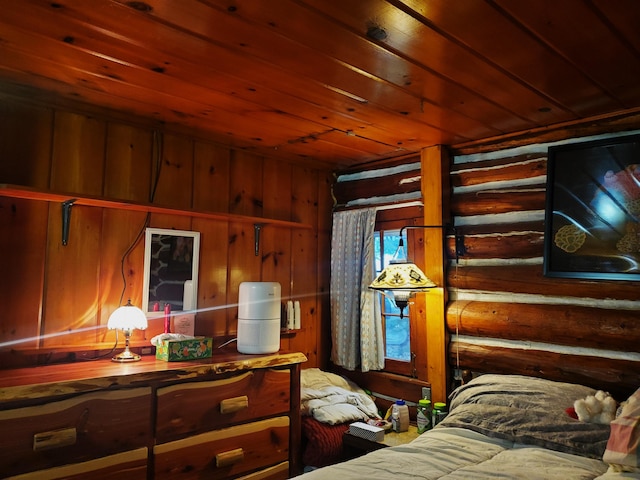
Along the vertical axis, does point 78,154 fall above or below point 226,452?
above

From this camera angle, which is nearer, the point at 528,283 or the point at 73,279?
the point at 73,279

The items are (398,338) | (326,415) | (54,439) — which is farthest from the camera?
(398,338)

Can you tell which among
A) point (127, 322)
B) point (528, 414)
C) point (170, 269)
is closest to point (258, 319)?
point (170, 269)

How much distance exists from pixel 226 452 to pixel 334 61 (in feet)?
6.09

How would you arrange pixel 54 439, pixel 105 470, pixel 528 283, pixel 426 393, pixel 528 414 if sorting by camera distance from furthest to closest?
pixel 426 393, pixel 528 283, pixel 528 414, pixel 105 470, pixel 54 439

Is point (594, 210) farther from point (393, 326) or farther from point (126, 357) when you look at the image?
point (126, 357)

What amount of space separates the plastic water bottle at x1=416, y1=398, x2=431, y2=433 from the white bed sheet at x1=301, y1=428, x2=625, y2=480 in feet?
2.24

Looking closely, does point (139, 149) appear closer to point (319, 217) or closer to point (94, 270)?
point (94, 270)

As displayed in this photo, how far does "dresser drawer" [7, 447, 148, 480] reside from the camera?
178 centimetres

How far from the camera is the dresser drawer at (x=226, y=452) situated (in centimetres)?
211

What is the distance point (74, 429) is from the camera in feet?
6.03

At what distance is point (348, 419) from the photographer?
271 cm

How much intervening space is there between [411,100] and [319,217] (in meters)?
1.47

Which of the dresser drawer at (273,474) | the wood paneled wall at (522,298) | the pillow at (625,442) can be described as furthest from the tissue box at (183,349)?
the pillow at (625,442)
